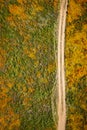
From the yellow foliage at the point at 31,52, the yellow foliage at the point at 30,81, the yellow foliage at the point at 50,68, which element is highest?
the yellow foliage at the point at 31,52

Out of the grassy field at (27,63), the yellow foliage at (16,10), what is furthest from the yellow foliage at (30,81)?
the yellow foliage at (16,10)

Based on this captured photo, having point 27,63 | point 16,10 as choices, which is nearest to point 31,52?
point 27,63

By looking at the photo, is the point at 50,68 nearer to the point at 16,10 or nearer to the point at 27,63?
the point at 27,63

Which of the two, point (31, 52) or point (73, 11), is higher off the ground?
point (73, 11)

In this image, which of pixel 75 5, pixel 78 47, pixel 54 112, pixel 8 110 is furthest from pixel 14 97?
pixel 75 5

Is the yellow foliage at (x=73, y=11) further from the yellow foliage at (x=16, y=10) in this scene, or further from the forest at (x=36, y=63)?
the yellow foliage at (x=16, y=10)

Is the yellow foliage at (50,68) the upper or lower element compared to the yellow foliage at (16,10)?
lower

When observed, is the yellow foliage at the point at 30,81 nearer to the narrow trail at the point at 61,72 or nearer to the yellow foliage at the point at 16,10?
the narrow trail at the point at 61,72

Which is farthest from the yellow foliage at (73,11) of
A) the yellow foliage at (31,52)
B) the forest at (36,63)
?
the yellow foliage at (31,52)

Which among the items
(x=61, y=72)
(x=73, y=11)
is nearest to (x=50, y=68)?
(x=61, y=72)

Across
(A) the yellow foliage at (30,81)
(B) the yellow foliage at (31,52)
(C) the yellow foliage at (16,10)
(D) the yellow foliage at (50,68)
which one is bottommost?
(A) the yellow foliage at (30,81)

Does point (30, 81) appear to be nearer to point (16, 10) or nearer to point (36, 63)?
point (36, 63)

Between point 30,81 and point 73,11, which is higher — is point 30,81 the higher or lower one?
the lower one
